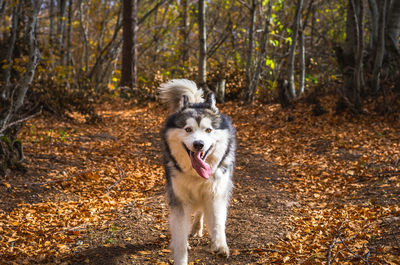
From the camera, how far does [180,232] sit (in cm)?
346

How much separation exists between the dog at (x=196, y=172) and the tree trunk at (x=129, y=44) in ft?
39.3

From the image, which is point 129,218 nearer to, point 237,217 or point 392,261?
point 237,217

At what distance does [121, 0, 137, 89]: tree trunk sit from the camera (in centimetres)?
1494

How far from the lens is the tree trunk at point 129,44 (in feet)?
49.0

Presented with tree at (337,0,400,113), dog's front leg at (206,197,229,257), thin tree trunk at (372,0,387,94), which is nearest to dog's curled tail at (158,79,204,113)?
dog's front leg at (206,197,229,257)

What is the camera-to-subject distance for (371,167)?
6270 millimetres

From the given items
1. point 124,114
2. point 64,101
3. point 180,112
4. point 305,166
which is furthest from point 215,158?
point 124,114

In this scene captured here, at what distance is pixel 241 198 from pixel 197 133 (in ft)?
7.59

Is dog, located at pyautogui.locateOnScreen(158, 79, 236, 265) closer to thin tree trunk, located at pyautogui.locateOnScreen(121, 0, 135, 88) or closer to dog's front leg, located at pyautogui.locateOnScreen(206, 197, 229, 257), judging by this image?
dog's front leg, located at pyautogui.locateOnScreen(206, 197, 229, 257)

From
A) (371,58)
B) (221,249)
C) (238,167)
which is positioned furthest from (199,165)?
(371,58)

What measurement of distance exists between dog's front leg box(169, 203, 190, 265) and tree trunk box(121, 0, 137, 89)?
1220 centimetres

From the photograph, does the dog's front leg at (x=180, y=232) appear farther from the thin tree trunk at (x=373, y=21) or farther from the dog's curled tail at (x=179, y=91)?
the thin tree trunk at (x=373, y=21)

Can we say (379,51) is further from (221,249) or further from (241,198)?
(221,249)

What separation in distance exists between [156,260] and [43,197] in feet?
7.67
